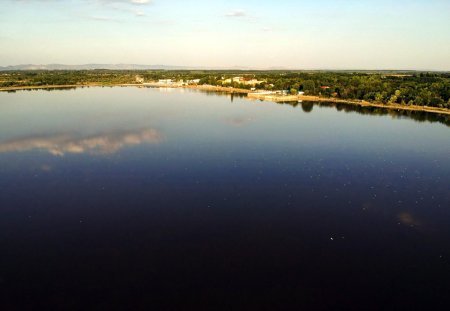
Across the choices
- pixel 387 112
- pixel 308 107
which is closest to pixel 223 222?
pixel 387 112

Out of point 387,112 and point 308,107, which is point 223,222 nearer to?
point 387,112

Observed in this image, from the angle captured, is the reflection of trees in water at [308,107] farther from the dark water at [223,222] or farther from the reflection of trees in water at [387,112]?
the dark water at [223,222]

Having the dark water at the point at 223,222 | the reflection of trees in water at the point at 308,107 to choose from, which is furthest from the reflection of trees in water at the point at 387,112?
the dark water at the point at 223,222

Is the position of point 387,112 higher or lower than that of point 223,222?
higher

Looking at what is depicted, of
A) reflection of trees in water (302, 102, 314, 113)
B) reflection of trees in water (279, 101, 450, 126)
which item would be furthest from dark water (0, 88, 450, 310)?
reflection of trees in water (302, 102, 314, 113)

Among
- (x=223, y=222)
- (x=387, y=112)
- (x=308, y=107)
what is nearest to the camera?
(x=223, y=222)

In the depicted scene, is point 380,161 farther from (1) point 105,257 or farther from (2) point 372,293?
(1) point 105,257

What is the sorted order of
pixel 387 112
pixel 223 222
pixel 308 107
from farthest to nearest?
1. pixel 308 107
2. pixel 387 112
3. pixel 223 222

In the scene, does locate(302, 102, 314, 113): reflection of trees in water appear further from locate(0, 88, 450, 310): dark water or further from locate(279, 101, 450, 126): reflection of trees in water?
locate(0, 88, 450, 310): dark water
